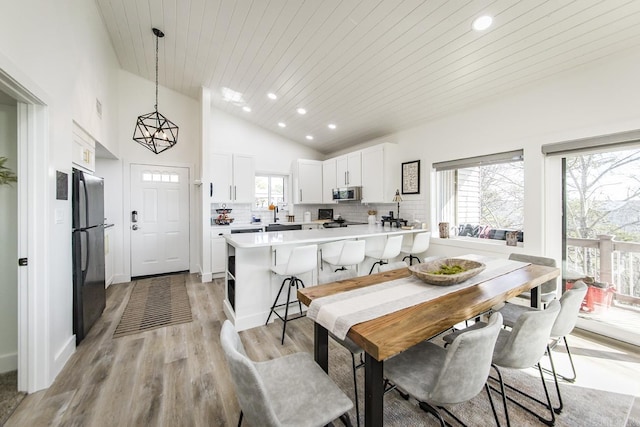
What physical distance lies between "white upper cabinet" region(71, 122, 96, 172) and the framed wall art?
13.7 ft

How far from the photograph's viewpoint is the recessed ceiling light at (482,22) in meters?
2.08

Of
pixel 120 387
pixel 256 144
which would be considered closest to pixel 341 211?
pixel 256 144

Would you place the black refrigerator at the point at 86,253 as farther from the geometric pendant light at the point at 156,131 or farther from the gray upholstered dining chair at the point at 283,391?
the gray upholstered dining chair at the point at 283,391

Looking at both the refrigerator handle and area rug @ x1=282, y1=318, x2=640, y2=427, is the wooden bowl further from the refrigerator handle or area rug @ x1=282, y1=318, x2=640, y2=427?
the refrigerator handle

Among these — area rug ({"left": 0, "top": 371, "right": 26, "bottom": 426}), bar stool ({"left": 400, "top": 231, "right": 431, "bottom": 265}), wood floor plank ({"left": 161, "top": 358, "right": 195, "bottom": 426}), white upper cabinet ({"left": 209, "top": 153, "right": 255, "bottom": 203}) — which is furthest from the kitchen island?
white upper cabinet ({"left": 209, "top": 153, "right": 255, "bottom": 203})

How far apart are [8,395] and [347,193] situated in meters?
4.48

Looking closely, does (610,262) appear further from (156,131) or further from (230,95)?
(230,95)

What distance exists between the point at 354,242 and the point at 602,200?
2.51 m

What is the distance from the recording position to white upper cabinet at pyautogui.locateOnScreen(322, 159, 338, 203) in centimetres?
559

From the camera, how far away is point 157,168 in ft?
15.7

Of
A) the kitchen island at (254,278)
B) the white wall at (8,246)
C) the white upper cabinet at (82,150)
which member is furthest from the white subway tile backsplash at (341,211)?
the white wall at (8,246)

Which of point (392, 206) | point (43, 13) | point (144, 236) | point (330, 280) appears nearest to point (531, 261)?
point (330, 280)

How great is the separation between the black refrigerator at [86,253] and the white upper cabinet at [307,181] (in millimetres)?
3461

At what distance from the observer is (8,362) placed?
198 centimetres
